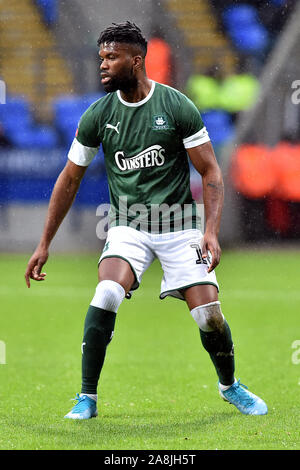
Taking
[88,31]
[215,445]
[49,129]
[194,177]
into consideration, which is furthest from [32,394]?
[88,31]

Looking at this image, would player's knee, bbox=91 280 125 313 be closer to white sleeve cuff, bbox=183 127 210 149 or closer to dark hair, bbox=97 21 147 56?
white sleeve cuff, bbox=183 127 210 149

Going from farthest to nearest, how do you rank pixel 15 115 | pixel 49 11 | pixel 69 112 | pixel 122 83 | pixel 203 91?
pixel 49 11 → pixel 203 91 → pixel 15 115 → pixel 69 112 → pixel 122 83

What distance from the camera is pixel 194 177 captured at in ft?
44.5

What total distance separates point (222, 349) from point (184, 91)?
37.8ft

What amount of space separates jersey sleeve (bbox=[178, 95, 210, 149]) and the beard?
0.27 meters

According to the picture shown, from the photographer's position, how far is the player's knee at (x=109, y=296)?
4387 mm

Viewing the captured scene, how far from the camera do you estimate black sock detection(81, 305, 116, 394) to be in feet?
14.5

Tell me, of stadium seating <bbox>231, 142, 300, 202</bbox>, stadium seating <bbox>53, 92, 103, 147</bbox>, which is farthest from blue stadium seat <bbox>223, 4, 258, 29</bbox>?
stadium seating <bbox>53, 92, 103, 147</bbox>

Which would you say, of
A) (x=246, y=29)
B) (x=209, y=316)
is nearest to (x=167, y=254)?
(x=209, y=316)

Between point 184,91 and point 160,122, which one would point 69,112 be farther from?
point 160,122

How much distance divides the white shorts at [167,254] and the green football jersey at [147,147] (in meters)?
0.07

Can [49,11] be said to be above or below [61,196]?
above

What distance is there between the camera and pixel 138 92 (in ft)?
15.1

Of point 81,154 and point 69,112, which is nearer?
point 81,154
